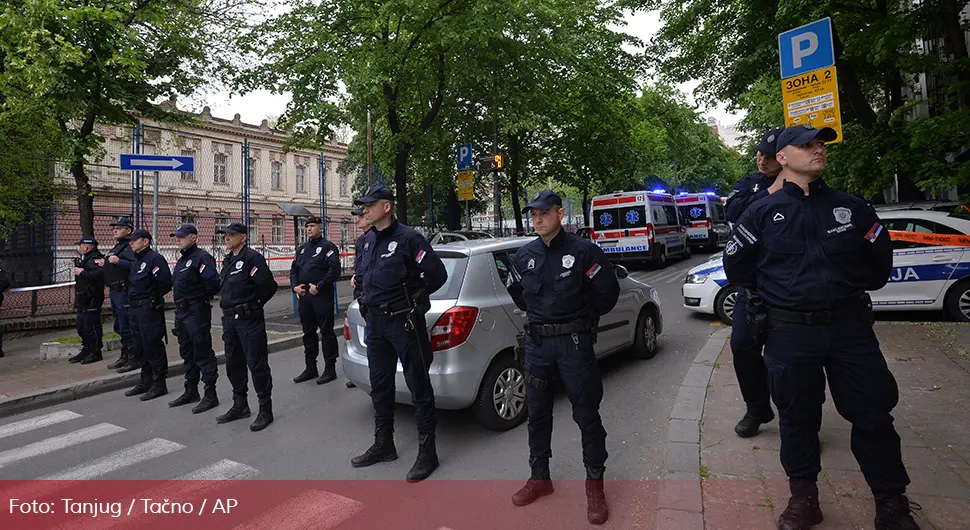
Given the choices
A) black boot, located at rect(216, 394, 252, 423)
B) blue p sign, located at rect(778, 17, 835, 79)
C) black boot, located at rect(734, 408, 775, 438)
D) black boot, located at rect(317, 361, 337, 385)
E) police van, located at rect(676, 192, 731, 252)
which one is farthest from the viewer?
police van, located at rect(676, 192, 731, 252)

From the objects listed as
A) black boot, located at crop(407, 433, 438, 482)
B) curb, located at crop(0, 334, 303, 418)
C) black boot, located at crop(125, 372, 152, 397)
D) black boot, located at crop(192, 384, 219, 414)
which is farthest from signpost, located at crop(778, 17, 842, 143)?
black boot, located at crop(125, 372, 152, 397)

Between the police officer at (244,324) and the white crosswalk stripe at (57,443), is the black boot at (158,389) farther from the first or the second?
the police officer at (244,324)

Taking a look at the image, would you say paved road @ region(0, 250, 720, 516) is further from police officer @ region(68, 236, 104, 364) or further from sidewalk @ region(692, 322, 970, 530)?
police officer @ region(68, 236, 104, 364)

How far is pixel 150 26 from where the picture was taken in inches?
406

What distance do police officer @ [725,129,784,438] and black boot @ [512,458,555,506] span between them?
5.37 ft

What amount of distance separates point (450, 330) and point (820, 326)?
2.56m

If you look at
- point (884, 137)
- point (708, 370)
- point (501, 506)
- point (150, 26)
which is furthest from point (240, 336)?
point (884, 137)

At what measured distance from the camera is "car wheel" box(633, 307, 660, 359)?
264 inches

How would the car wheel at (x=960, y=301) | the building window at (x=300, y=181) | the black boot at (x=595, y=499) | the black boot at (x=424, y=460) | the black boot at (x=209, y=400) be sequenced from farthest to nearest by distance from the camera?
1. the building window at (x=300, y=181)
2. the car wheel at (x=960, y=301)
3. the black boot at (x=209, y=400)
4. the black boot at (x=424, y=460)
5. the black boot at (x=595, y=499)

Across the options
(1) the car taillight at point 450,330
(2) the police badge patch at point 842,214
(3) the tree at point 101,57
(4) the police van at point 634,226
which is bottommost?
(1) the car taillight at point 450,330

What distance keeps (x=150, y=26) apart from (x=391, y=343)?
31.7 feet

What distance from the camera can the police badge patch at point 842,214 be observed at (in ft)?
9.09

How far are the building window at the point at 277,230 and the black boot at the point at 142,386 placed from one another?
1187cm

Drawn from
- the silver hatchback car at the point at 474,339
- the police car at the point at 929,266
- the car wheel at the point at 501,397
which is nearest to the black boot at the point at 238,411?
the silver hatchback car at the point at 474,339
